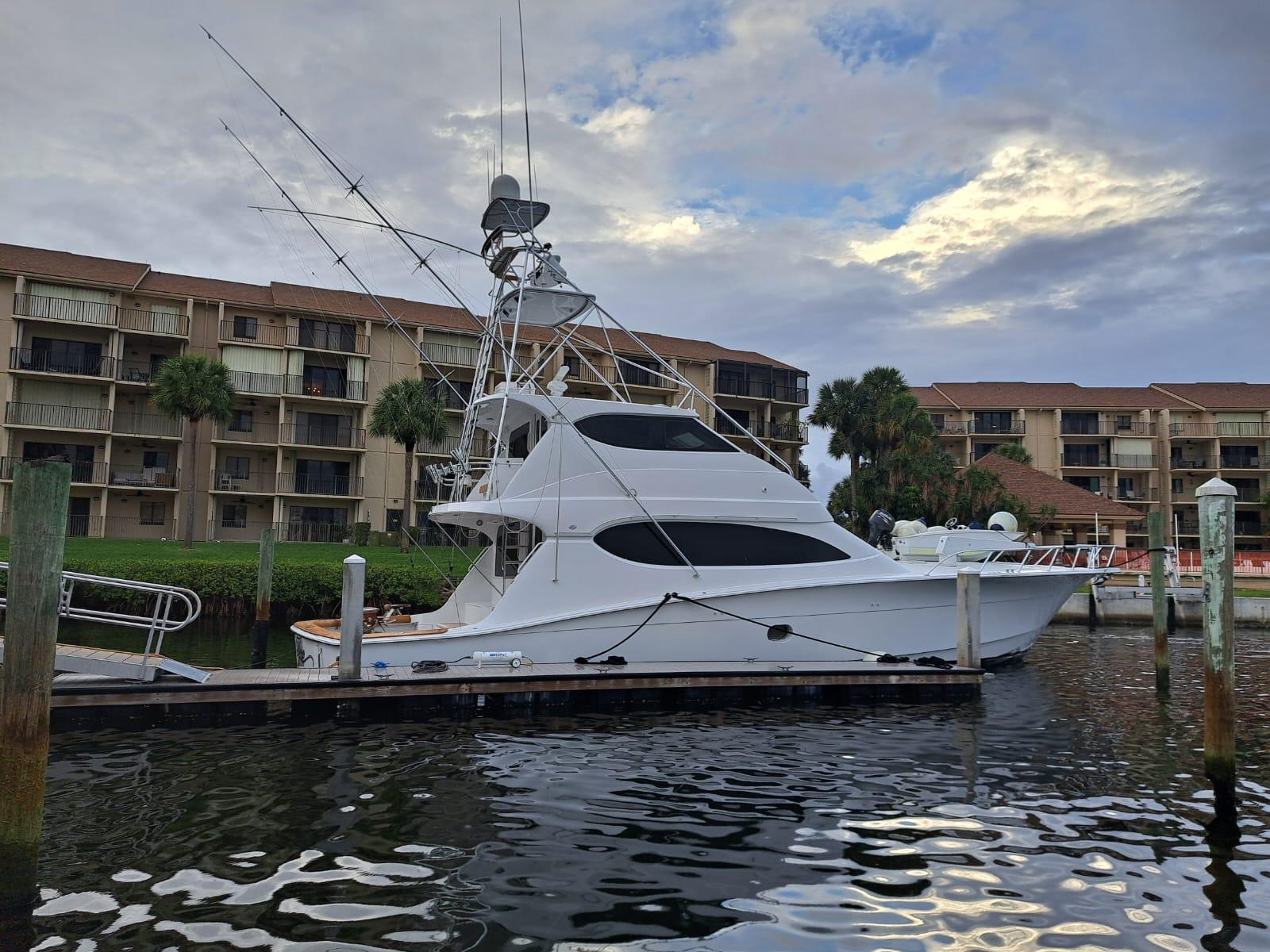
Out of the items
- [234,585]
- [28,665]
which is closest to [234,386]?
[234,585]

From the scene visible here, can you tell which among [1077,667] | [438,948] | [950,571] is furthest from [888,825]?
[1077,667]

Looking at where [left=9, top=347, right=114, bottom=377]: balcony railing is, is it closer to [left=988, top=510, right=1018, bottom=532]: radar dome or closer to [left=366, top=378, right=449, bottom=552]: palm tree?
[left=366, top=378, right=449, bottom=552]: palm tree

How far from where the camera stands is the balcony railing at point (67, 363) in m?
36.4

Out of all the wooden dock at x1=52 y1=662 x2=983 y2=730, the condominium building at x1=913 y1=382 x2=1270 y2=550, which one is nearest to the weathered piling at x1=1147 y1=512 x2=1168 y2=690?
the wooden dock at x1=52 y1=662 x2=983 y2=730

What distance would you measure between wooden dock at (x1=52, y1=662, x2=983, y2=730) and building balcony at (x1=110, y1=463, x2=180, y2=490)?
100.0ft

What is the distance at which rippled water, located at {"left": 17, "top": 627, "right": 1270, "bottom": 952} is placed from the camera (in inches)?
199

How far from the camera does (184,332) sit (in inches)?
1515

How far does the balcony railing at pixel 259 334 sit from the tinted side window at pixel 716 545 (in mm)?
32368

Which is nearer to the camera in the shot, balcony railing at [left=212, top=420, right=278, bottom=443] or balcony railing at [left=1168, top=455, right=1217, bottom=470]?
balcony railing at [left=212, top=420, right=278, bottom=443]

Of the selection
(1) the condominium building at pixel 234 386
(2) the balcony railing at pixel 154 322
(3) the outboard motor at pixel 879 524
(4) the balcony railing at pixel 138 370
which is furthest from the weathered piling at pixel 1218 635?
(4) the balcony railing at pixel 138 370

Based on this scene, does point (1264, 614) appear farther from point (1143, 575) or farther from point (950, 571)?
point (950, 571)

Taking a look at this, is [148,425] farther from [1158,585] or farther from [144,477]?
[1158,585]

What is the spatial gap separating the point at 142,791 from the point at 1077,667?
51.2 ft

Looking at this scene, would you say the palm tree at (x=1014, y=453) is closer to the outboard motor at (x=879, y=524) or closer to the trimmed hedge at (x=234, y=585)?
the outboard motor at (x=879, y=524)
